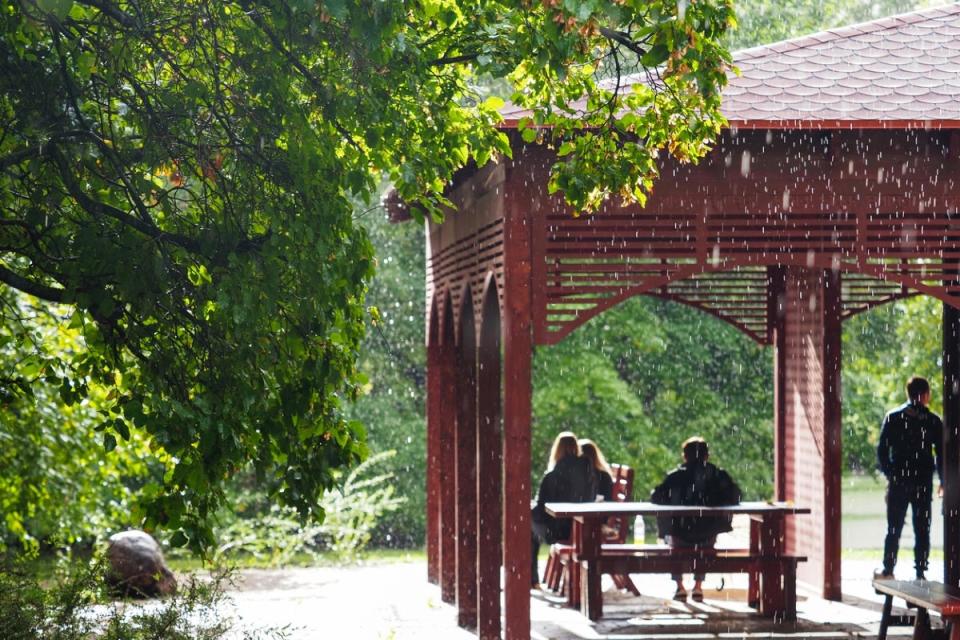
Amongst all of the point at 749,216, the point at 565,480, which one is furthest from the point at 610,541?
the point at 749,216

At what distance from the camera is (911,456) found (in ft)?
41.8


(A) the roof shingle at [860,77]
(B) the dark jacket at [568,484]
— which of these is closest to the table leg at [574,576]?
(B) the dark jacket at [568,484]

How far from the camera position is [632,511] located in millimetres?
11766

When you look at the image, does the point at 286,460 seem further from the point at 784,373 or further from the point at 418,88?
the point at 784,373

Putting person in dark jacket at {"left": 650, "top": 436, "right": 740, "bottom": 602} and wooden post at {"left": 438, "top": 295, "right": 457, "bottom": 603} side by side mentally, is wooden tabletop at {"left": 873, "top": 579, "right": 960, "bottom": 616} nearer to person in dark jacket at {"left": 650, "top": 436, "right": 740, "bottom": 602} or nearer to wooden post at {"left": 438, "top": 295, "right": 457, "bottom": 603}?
person in dark jacket at {"left": 650, "top": 436, "right": 740, "bottom": 602}

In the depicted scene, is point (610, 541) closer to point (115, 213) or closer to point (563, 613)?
point (563, 613)

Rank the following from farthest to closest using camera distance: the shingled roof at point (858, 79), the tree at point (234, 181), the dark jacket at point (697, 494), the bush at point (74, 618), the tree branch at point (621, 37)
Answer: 1. the dark jacket at point (697, 494)
2. the shingled roof at point (858, 79)
3. the bush at point (74, 618)
4. the tree branch at point (621, 37)
5. the tree at point (234, 181)

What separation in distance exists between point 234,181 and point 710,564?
6.58 metres

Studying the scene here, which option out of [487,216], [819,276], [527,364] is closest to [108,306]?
[527,364]

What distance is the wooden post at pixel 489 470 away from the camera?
10891 mm

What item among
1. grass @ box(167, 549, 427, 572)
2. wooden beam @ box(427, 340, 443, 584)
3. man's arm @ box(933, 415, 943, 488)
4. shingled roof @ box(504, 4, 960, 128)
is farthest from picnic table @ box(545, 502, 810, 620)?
grass @ box(167, 549, 427, 572)

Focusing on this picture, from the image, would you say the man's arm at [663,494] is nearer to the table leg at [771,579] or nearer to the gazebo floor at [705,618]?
the table leg at [771,579]

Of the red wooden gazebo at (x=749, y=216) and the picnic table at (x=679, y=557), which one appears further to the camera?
the picnic table at (x=679, y=557)

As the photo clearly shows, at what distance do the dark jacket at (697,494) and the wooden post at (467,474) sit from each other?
4.99 feet
